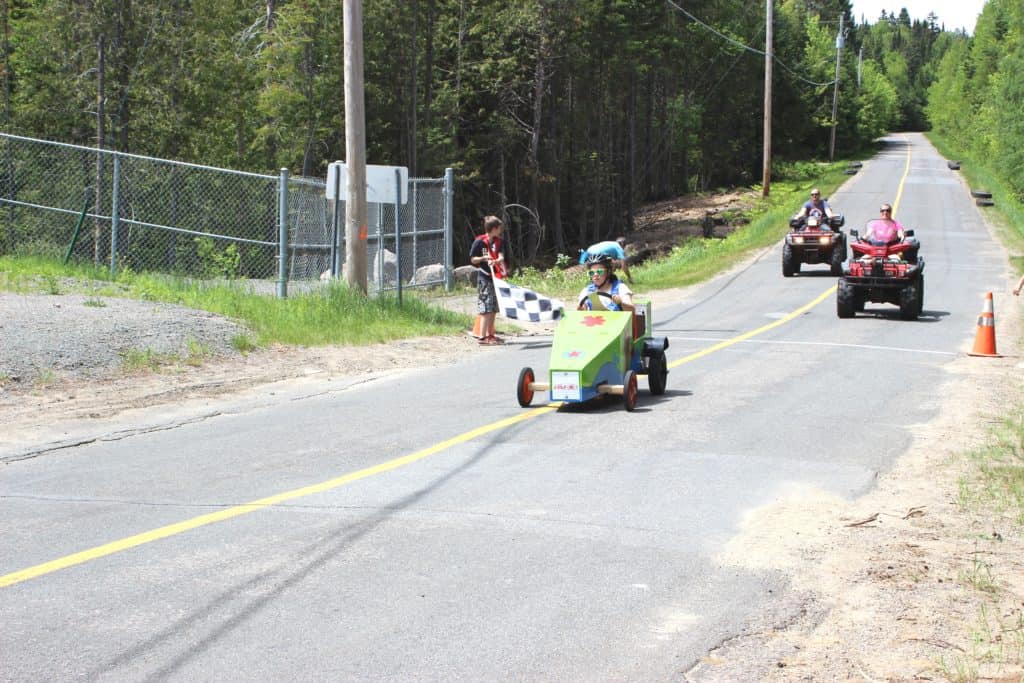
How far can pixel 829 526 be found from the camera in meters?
Result: 7.09

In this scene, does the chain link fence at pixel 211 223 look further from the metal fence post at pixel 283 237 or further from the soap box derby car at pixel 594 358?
the soap box derby car at pixel 594 358

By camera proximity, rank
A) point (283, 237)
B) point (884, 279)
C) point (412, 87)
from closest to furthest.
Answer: point (283, 237) < point (884, 279) < point (412, 87)

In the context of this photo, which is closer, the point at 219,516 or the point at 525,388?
the point at 219,516

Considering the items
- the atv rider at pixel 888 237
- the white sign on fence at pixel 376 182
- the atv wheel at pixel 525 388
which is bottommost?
the atv wheel at pixel 525 388

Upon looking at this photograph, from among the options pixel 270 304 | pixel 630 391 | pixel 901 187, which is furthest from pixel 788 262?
A: pixel 901 187

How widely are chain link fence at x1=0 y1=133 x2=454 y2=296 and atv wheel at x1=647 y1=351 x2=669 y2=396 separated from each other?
7586 mm

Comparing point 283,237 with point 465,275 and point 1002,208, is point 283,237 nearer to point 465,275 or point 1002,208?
point 465,275

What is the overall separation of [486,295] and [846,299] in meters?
7.48

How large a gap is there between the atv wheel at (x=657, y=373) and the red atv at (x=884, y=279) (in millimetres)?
9880

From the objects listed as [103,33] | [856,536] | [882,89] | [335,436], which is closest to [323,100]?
[103,33]

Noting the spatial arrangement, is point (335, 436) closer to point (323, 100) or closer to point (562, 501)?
point (562, 501)

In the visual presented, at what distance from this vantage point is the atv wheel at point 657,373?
39.2 feet

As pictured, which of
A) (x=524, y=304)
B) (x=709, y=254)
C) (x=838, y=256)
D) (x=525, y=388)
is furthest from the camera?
(x=709, y=254)

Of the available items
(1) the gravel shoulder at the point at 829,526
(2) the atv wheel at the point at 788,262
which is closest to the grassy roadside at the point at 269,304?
(1) the gravel shoulder at the point at 829,526
